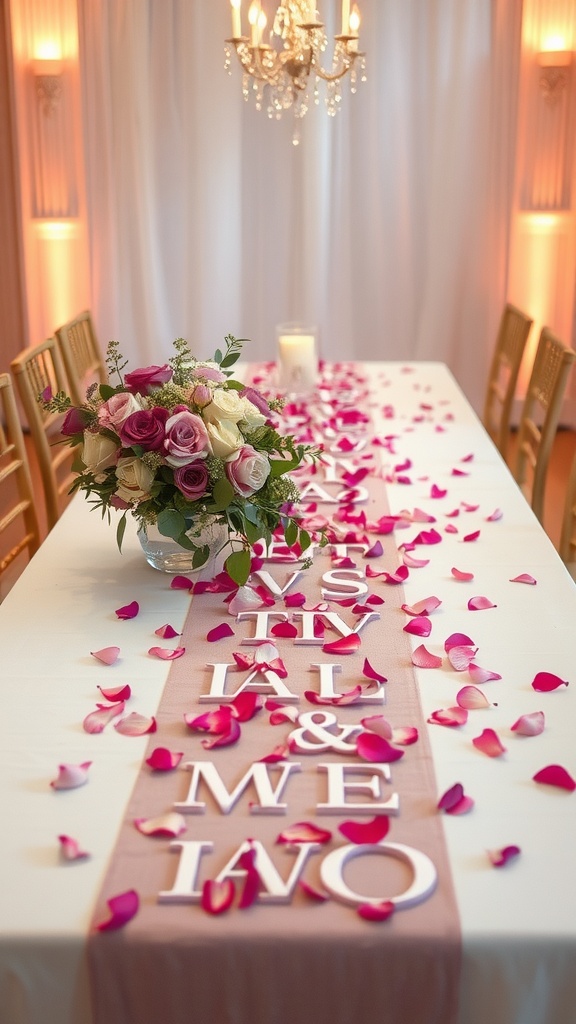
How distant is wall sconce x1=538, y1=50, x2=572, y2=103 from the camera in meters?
5.00

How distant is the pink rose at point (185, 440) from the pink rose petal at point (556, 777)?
730 millimetres

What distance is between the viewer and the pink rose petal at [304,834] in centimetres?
119

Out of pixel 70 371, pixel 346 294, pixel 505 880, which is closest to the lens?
pixel 505 880

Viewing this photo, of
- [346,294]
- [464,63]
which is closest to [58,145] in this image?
[346,294]

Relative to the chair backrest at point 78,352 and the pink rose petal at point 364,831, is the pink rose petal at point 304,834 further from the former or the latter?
the chair backrest at point 78,352

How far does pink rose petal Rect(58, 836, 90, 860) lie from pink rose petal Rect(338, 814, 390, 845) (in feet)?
0.91

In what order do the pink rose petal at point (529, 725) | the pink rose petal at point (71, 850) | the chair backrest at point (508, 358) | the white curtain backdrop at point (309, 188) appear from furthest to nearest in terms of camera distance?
the white curtain backdrop at point (309, 188) → the chair backrest at point (508, 358) → the pink rose petal at point (529, 725) → the pink rose petal at point (71, 850)

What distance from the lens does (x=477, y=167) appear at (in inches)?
210

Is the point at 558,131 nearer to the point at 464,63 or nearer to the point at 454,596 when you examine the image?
the point at 464,63

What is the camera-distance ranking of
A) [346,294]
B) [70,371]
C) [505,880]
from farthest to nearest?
[346,294], [70,371], [505,880]

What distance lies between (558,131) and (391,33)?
0.90m

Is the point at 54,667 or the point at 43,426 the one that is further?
the point at 43,426

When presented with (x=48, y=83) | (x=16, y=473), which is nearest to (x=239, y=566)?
(x=16, y=473)

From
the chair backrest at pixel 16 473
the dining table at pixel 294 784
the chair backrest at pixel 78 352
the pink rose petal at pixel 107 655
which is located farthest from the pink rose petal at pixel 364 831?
the chair backrest at pixel 78 352
